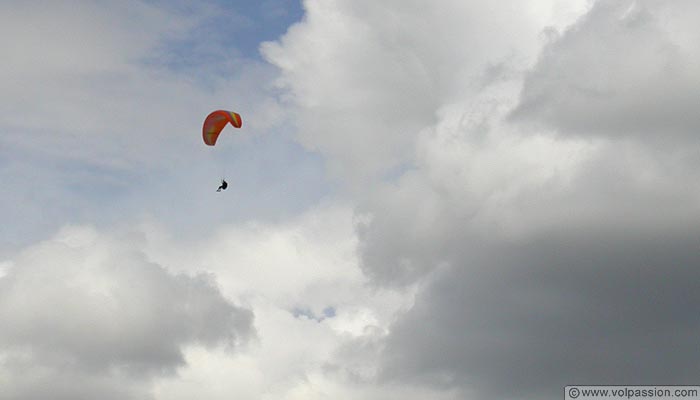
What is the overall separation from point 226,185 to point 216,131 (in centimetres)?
1389

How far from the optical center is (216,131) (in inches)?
5281

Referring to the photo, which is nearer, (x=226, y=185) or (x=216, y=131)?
(x=226, y=185)

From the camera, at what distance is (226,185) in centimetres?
12375

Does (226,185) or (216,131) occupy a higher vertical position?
(216,131)
